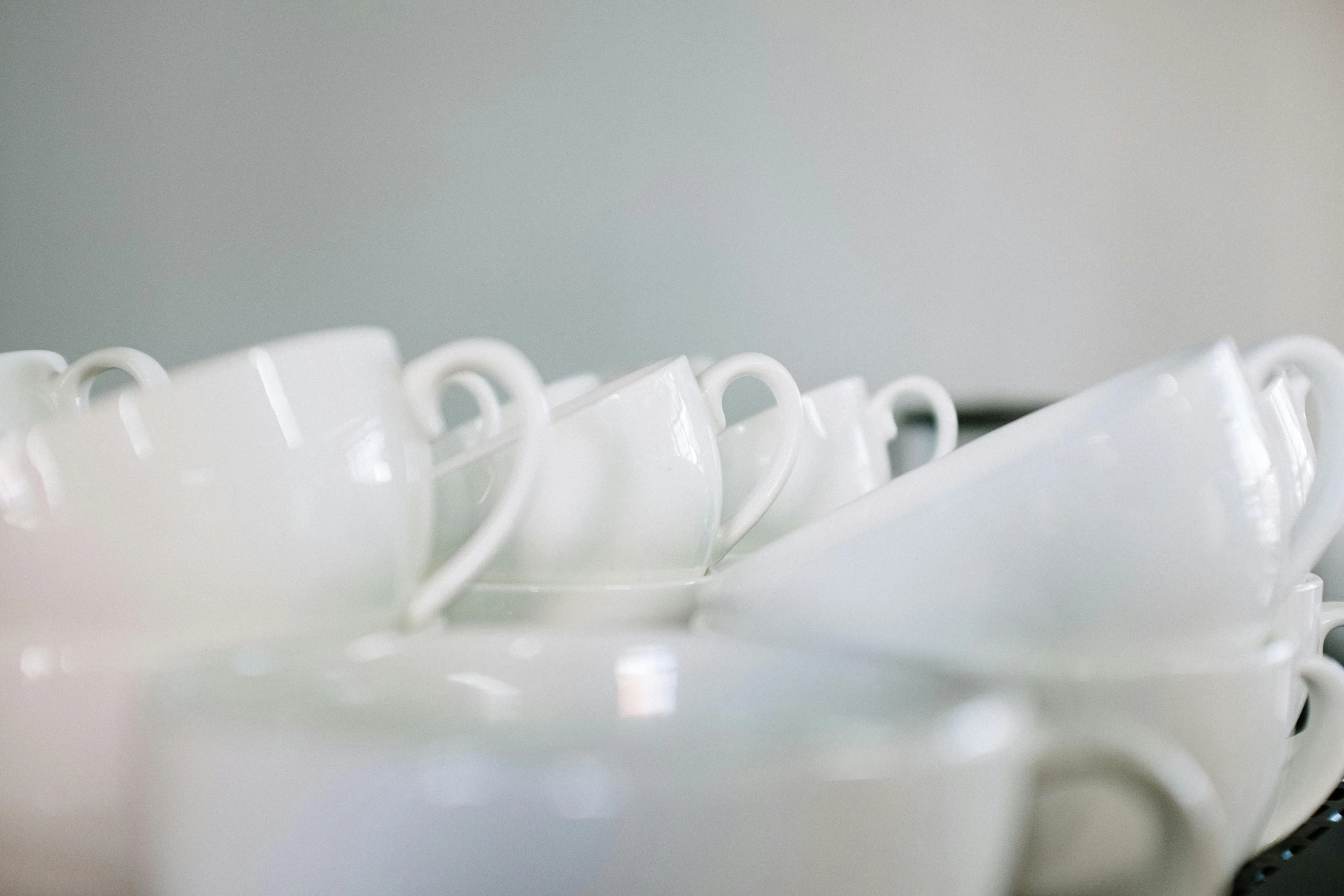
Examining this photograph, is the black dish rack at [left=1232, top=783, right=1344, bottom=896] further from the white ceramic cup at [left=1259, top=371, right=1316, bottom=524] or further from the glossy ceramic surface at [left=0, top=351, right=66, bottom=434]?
the glossy ceramic surface at [left=0, top=351, right=66, bottom=434]

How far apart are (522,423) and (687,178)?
0.91 m

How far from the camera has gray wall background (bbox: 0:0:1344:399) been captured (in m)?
0.92

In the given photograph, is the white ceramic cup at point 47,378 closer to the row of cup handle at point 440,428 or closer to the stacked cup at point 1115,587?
the row of cup handle at point 440,428

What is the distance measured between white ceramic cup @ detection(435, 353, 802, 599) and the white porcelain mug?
0.18m

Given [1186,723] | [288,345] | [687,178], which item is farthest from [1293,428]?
[687,178]

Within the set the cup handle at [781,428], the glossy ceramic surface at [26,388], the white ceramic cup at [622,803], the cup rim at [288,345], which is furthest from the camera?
the cup handle at [781,428]

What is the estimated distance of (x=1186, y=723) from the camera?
23cm

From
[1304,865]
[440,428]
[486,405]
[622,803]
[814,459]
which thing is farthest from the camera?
[814,459]

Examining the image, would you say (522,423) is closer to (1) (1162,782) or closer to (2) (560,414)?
(2) (560,414)

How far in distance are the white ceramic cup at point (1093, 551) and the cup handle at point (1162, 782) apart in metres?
0.05

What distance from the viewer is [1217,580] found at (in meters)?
0.24

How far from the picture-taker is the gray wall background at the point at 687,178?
0.92 m

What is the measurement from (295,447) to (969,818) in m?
0.19

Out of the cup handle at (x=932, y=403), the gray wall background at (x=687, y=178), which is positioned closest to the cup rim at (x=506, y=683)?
the cup handle at (x=932, y=403)
